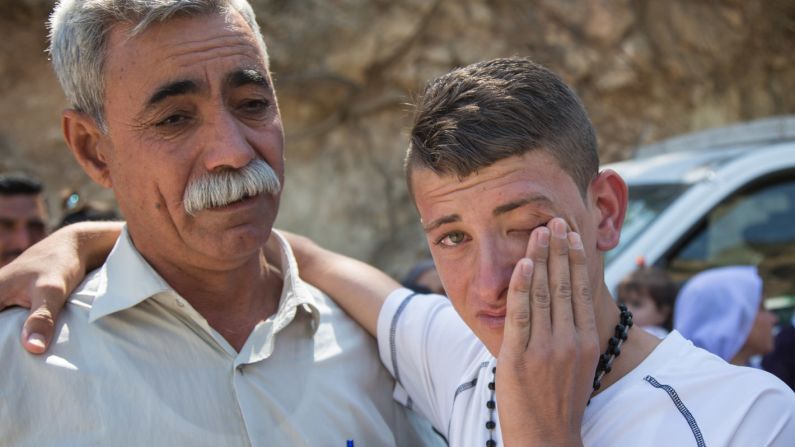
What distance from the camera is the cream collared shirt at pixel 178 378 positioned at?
200 centimetres

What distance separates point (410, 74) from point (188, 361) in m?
8.97

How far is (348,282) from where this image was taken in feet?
8.41

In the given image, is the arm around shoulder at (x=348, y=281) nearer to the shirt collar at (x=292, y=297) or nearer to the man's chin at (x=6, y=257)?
the shirt collar at (x=292, y=297)

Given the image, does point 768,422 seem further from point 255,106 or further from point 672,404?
point 255,106

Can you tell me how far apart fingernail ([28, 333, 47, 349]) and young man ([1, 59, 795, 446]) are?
96cm

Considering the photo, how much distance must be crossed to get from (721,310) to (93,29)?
3265mm

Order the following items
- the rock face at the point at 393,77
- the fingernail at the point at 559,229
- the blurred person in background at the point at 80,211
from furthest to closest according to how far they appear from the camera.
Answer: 1. the rock face at the point at 393,77
2. the blurred person in background at the point at 80,211
3. the fingernail at the point at 559,229

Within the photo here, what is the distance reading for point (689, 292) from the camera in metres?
4.34

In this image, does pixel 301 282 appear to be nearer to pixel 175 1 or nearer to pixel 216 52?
pixel 216 52

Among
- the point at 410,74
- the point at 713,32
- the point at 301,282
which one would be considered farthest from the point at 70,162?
the point at 713,32

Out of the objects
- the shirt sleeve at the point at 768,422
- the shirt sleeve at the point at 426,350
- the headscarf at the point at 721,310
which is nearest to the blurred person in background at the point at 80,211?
the shirt sleeve at the point at 426,350

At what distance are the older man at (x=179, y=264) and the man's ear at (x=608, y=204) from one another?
0.87m

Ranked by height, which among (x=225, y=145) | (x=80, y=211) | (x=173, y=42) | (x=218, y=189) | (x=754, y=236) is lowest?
(x=80, y=211)

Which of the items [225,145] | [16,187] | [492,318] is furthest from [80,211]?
[492,318]
